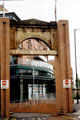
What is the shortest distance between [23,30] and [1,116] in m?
10.4

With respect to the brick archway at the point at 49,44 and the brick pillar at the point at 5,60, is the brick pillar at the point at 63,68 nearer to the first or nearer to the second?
the brick archway at the point at 49,44

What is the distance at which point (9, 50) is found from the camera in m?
28.1

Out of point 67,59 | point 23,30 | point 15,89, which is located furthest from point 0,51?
point 15,89

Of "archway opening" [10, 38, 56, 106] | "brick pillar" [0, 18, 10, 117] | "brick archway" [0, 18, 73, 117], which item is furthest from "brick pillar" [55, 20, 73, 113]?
"archway opening" [10, 38, 56, 106]

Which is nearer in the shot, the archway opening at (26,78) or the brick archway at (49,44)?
the brick archway at (49,44)

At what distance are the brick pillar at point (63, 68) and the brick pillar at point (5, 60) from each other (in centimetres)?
607

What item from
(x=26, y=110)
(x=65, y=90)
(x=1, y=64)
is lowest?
(x=26, y=110)

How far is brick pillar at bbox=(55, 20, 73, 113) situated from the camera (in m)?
28.1

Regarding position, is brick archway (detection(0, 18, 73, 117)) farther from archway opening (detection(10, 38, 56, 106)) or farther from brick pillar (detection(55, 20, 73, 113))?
archway opening (detection(10, 38, 56, 106))

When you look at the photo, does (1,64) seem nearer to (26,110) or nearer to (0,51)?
(0,51)

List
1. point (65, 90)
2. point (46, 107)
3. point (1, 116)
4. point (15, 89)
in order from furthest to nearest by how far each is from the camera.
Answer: point (15, 89), point (46, 107), point (65, 90), point (1, 116)

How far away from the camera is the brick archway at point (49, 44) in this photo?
27.6 meters

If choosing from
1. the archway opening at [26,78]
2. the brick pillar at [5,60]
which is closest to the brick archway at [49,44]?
the brick pillar at [5,60]

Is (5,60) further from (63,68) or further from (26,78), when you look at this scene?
(26,78)
